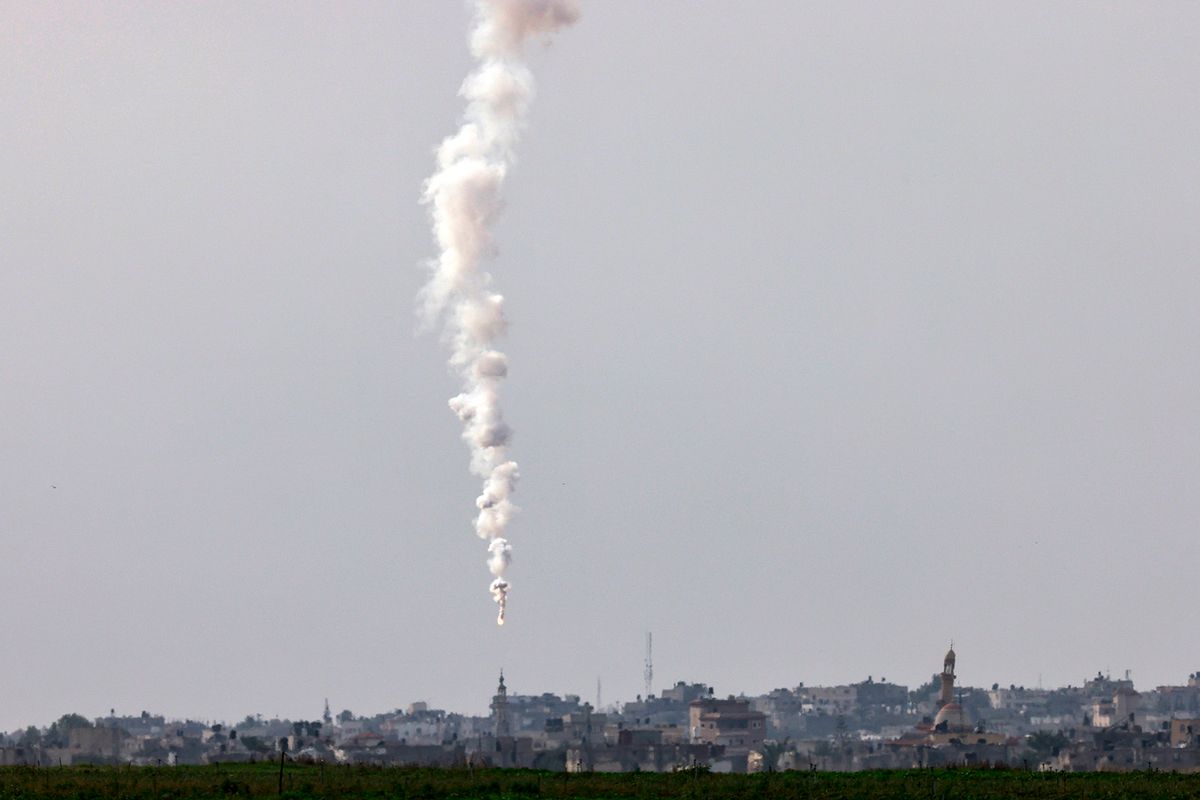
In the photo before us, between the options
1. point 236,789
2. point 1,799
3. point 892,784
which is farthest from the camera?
point 892,784

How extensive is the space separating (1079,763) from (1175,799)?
50.4 meters

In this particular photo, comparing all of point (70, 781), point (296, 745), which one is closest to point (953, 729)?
point (296, 745)

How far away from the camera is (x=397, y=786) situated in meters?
81.6

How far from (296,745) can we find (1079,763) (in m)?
50.3

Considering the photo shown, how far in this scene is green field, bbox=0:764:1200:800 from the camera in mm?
78250

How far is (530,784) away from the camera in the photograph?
84375mm

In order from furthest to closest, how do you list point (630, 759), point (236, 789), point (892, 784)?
point (630, 759)
point (892, 784)
point (236, 789)

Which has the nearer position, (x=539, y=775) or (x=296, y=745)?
(x=539, y=775)

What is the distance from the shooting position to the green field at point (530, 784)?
78250mm

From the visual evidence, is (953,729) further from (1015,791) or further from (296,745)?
(1015,791)

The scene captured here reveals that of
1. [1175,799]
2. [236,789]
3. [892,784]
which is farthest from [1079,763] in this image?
[236,789]

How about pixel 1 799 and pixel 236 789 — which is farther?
pixel 236 789

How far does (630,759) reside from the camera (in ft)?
410

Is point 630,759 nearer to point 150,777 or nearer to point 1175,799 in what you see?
point 150,777
